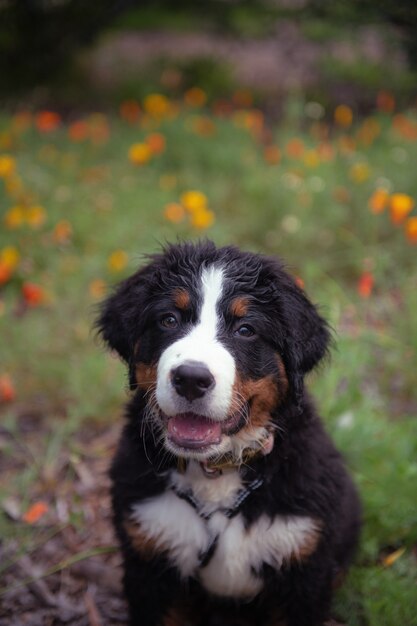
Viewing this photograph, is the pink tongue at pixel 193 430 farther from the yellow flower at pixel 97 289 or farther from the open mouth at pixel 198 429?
the yellow flower at pixel 97 289

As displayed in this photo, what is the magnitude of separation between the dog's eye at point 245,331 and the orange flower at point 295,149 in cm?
360

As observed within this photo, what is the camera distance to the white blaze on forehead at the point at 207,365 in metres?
2.24

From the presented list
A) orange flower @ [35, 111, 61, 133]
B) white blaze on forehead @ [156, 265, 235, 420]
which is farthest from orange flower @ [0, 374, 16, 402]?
orange flower @ [35, 111, 61, 133]

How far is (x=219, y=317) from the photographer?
8.01ft

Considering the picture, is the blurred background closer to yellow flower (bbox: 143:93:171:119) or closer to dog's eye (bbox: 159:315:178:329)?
yellow flower (bbox: 143:93:171:119)

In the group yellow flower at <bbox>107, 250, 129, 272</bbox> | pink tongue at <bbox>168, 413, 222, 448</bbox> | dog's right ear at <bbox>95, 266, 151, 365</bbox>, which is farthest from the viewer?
yellow flower at <bbox>107, 250, 129, 272</bbox>

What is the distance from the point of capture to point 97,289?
15.0ft

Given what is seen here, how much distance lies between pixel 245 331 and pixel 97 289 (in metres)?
2.27

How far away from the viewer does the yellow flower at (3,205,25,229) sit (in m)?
4.79

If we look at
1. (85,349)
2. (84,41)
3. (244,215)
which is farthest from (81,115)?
(85,349)

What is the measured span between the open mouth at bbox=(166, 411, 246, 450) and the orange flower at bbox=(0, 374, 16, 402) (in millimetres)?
1841

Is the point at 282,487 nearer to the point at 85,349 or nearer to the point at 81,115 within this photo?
the point at 85,349

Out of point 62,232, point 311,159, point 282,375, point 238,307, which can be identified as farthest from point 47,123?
point 282,375

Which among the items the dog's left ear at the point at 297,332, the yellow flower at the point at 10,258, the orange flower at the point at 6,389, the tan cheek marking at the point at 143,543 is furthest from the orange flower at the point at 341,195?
the tan cheek marking at the point at 143,543
